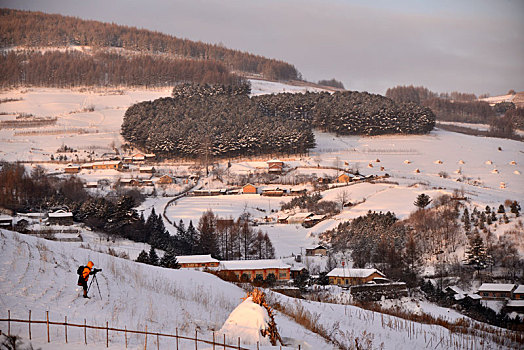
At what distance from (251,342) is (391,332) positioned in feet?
11.5

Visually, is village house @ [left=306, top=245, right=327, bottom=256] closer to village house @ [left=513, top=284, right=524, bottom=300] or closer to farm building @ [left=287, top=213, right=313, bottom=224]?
farm building @ [left=287, top=213, right=313, bottom=224]

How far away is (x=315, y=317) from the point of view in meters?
9.67

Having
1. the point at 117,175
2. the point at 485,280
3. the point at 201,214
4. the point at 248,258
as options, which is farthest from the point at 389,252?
the point at 117,175

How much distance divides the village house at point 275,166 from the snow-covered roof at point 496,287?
3064cm

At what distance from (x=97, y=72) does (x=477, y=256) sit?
84601mm

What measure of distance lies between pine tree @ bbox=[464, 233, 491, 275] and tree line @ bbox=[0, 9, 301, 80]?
99.6m

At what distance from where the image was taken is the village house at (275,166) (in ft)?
172

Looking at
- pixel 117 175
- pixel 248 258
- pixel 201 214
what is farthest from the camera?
pixel 117 175

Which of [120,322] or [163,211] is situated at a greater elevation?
[120,322]

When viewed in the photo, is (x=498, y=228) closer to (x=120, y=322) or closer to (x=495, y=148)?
(x=120, y=322)

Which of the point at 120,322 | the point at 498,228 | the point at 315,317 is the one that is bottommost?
the point at 498,228

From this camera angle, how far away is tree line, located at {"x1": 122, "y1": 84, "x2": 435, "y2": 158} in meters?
60.8

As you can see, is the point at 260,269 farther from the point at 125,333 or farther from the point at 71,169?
the point at 71,169

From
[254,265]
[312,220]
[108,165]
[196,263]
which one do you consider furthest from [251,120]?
[196,263]
